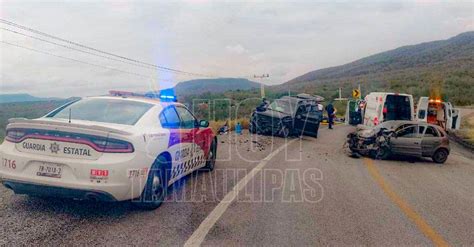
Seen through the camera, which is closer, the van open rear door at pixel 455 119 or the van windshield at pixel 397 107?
the van windshield at pixel 397 107

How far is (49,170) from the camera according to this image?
514 cm

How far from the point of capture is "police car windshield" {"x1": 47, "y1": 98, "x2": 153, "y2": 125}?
606 centimetres

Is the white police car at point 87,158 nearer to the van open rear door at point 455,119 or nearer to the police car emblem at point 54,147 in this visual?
the police car emblem at point 54,147

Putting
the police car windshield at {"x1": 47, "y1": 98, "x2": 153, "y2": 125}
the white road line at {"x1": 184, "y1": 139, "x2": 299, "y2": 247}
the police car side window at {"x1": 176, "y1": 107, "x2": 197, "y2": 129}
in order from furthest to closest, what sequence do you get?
the police car side window at {"x1": 176, "y1": 107, "x2": 197, "y2": 129} < the police car windshield at {"x1": 47, "y1": 98, "x2": 153, "y2": 125} < the white road line at {"x1": 184, "y1": 139, "x2": 299, "y2": 247}

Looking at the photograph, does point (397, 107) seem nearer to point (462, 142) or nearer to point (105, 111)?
point (462, 142)

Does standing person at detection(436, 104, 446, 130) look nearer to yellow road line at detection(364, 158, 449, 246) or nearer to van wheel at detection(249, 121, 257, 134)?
van wheel at detection(249, 121, 257, 134)

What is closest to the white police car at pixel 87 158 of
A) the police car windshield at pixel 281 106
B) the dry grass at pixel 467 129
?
the police car windshield at pixel 281 106

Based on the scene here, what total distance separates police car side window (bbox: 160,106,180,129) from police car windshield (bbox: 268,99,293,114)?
461 inches

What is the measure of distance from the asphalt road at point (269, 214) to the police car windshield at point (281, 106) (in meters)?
8.78

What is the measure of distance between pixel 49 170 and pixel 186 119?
9.91 feet

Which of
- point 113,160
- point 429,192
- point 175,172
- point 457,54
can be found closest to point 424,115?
point 429,192

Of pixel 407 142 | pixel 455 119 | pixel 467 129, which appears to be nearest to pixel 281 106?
pixel 407 142

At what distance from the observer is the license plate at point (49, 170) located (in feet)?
16.8

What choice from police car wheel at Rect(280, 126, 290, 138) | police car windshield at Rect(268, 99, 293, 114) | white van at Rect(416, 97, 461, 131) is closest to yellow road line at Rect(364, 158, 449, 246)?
police car wheel at Rect(280, 126, 290, 138)
